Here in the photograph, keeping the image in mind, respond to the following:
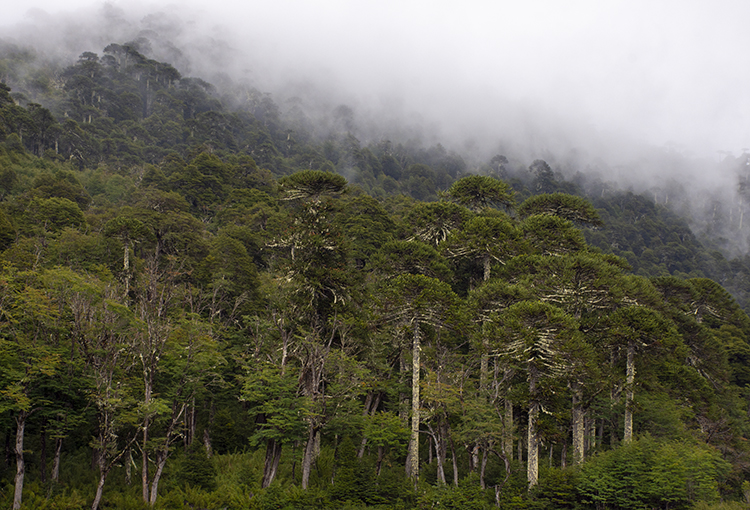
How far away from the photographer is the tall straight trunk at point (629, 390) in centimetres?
2916

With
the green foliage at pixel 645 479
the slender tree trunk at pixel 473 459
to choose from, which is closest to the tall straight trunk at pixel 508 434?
the slender tree trunk at pixel 473 459

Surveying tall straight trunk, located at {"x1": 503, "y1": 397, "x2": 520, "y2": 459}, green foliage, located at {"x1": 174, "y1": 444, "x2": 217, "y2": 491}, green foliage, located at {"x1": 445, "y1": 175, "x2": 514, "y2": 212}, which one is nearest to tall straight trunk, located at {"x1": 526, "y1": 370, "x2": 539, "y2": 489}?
tall straight trunk, located at {"x1": 503, "y1": 397, "x2": 520, "y2": 459}

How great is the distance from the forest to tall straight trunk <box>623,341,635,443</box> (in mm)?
240

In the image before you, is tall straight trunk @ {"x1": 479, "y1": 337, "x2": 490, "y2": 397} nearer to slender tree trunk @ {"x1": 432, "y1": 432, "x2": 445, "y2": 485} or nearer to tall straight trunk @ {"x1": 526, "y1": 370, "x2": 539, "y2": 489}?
tall straight trunk @ {"x1": 526, "y1": 370, "x2": 539, "y2": 489}

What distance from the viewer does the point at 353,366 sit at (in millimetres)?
24906

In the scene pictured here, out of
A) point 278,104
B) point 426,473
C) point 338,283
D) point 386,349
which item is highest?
point 278,104

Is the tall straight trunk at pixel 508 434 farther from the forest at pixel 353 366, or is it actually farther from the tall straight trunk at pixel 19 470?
the tall straight trunk at pixel 19 470

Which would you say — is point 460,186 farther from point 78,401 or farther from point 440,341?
point 78,401

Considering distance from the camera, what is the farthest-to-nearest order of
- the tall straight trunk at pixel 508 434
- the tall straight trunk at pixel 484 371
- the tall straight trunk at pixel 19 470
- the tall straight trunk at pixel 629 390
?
the tall straight trunk at pixel 629 390 → the tall straight trunk at pixel 484 371 → the tall straight trunk at pixel 508 434 → the tall straight trunk at pixel 19 470

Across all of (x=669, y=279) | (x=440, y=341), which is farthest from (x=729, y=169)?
(x=440, y=341)

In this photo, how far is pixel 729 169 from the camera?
178 metres

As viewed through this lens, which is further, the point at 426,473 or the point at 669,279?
the point at 669,279

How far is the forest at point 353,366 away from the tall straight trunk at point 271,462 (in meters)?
0.27

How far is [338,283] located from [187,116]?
125005 millimetres
